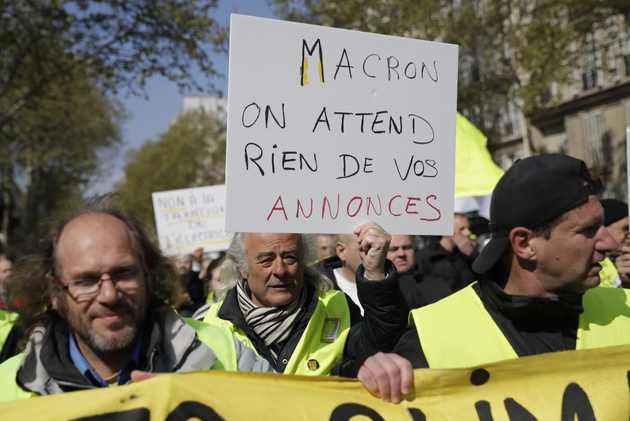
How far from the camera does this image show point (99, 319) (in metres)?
2.26

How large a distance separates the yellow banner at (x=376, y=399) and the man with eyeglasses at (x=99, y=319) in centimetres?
10

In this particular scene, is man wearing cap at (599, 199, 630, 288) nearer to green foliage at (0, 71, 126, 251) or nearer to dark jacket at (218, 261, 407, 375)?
dark jacket at (218, 261, 407, 375)

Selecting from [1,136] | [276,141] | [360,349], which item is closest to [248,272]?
[360,349]

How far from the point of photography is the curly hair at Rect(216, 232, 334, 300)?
3453mm

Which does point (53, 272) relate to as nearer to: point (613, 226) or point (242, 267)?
point (242, 267)

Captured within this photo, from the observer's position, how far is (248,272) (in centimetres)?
342

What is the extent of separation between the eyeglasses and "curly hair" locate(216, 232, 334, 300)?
1.15 metres

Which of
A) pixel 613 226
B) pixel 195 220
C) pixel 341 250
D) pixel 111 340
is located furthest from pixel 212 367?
pixel 195 220

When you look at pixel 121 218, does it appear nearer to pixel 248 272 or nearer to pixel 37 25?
pixel 248 272

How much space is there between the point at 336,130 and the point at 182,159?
5183 cm

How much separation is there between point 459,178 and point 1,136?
13.2m

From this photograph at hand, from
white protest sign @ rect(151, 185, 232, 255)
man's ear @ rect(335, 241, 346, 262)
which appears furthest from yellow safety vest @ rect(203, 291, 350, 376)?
white protest sign @ rect(151, 185, 232, 255)

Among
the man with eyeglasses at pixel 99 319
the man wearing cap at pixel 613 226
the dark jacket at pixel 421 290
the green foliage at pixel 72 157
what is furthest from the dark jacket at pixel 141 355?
the green foliage at pixel 72 157

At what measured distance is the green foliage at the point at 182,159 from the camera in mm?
52469
